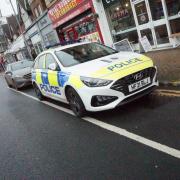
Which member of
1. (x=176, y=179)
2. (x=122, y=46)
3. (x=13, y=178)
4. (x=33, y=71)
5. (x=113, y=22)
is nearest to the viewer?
(x=176, y=179)

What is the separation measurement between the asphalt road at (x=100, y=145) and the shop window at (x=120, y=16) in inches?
364

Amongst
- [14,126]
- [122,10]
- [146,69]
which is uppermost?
[122,10]

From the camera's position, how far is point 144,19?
14.7 m

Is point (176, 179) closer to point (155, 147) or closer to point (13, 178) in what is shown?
point (155, 147)

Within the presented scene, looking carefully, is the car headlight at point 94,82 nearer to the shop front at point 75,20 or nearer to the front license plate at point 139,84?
the front license plate at point 139,84

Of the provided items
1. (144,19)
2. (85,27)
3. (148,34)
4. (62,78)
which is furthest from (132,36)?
(62,78)

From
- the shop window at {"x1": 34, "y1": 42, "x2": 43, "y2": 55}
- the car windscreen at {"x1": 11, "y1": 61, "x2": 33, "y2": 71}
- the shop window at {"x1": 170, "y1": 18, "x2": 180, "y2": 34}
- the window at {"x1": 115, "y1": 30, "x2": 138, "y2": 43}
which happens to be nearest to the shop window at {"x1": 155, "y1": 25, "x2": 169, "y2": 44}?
the shop window at {"x1": 170, "y1": 18, "x2": 180, "y2": 34}

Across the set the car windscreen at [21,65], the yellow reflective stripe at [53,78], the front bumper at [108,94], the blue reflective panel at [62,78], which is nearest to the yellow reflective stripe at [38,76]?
the yellow reflective stripe at [53,78]

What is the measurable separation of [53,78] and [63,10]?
15.2 m

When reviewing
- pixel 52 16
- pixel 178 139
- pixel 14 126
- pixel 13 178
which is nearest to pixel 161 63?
pixel 14 126

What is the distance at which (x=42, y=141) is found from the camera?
20.6 ft

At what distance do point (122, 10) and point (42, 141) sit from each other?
450 inches

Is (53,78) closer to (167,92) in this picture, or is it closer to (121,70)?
(121,70)

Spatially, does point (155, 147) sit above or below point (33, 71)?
below
